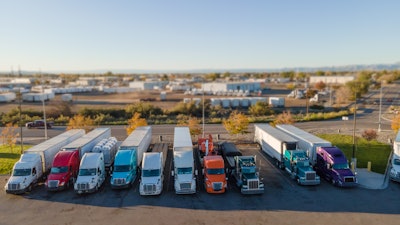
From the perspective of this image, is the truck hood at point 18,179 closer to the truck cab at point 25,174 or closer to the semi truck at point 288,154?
the truck cab at point 25,174

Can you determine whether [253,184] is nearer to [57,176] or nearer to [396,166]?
[396,166]

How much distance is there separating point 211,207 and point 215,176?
2832 millimetres

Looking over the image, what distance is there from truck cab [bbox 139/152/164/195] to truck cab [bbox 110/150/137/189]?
1288 mm

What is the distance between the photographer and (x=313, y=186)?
24.0 meters

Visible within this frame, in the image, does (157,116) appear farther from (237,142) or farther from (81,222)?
(81,222)

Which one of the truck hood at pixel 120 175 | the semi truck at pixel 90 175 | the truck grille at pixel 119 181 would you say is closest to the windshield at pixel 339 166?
the truck hood at pixel 120 175

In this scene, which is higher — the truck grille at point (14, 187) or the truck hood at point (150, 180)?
the truck hood at point (150, 180)

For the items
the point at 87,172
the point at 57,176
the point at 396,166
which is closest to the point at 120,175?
the point at 87,172

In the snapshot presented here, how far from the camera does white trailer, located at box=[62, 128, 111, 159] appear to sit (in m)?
26.7

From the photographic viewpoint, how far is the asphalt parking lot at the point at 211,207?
18641 mm

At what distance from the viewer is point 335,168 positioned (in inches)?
951

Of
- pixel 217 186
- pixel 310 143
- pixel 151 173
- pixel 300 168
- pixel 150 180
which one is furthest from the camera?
pixel 310 143

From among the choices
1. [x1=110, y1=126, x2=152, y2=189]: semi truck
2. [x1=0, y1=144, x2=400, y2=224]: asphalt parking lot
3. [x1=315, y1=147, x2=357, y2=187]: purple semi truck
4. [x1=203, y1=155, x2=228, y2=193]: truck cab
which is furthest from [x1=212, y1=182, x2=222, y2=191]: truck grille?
[x1=315, y1=147, x2=357, y2=187]: purple semi truck

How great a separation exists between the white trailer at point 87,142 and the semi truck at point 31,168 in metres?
1.41
